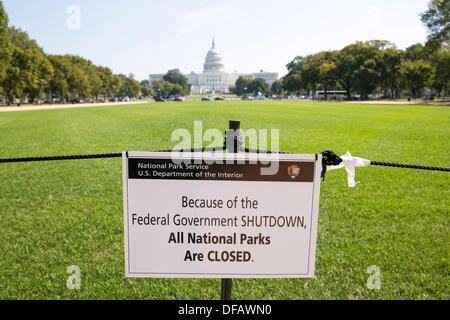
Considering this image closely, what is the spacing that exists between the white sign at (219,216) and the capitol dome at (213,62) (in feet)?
636

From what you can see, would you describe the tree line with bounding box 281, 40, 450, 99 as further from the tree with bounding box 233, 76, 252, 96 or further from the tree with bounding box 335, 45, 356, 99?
the tree with bounding box 233, 76, 252, 96

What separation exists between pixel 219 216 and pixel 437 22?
62.6 metres

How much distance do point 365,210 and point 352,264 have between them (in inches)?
83.7

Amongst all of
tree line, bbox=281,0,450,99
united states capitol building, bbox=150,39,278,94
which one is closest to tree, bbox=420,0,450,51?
tree line, bbox=281,0,450,99

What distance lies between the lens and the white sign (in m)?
1.95

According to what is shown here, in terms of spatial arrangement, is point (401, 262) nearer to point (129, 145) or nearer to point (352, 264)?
point (352, 264)

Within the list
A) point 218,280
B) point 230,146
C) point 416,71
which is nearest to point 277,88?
point 416,71

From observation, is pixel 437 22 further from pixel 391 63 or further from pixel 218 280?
pixel 218 280

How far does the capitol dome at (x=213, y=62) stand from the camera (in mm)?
186625

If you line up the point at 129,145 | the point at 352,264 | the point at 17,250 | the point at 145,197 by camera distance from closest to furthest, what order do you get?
the point at 145,197, the point at 352,264, the point at 17,250, the point at 129,145

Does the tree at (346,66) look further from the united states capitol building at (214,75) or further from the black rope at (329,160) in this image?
the united states capitol building at (214,75)

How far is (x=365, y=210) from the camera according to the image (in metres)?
5.83

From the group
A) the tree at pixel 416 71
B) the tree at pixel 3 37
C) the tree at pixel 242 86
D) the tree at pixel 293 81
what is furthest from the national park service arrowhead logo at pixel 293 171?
the tree at pixel 242 86
